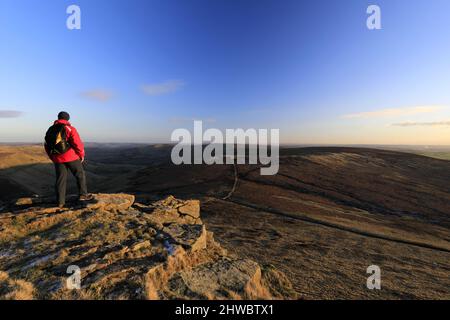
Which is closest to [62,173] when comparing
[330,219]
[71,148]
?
[71,148]

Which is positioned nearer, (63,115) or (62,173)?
(63,115)

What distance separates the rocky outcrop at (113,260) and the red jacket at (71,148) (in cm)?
116

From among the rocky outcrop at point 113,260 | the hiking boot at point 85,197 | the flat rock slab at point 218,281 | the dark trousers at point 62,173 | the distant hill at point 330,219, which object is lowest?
the distant hill at point 330,219

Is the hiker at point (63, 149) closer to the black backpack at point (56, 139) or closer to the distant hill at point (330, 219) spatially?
the black backpack at point (56, 139)

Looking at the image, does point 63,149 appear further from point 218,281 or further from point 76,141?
point 218,281

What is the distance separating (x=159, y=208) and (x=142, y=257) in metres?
3.60

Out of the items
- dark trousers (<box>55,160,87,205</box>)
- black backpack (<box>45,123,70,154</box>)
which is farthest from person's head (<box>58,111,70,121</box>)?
dark trousers (<box>55,160,87,205</box>)

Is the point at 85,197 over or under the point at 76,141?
under

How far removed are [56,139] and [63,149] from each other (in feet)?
0.89

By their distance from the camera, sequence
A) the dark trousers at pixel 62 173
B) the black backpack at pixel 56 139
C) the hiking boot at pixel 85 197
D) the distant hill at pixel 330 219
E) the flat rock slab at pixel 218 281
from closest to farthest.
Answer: the flat rock slab at pixel 218 281, the black backpack at pixel 56 139, the dark trousers at pixel 62 173, the hiking boot at pixel 85 197, the distant hill at pixel 330 219

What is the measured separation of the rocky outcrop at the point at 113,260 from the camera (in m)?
4.28

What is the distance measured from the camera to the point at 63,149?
6.61m

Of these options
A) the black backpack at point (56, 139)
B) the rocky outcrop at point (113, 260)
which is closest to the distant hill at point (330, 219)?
the rocky outcrop at point (113, 260)

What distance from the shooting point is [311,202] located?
19000mm
